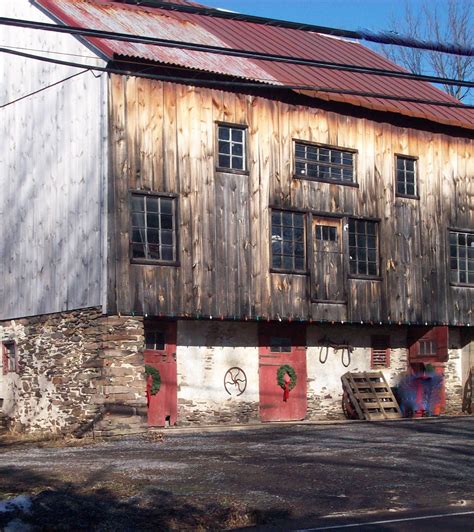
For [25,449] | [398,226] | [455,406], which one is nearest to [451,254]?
[398,226]

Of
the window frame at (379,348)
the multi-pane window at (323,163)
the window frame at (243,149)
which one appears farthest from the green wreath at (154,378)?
the window frame at (379,348)

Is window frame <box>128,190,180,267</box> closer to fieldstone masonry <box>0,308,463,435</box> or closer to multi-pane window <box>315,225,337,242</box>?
fieldstone masonry <box>0,308,463,435</box>

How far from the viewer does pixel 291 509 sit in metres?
12.4

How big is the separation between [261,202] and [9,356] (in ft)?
24.3

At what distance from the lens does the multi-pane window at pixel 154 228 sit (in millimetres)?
22672

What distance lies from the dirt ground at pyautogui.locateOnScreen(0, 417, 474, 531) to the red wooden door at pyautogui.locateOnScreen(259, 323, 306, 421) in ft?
15.5

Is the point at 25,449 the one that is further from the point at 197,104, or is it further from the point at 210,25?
the point at 210,25

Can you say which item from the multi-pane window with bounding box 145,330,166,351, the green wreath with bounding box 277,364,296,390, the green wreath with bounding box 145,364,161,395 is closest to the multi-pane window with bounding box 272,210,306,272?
the green wreath with bounding box 277,364,296,390

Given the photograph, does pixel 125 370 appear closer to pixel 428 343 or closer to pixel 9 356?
pixel 9 356

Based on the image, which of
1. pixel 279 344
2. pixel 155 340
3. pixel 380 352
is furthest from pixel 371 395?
pixel 155 340

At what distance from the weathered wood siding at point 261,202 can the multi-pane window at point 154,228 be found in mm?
222

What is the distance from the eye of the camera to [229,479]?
14.6 meters

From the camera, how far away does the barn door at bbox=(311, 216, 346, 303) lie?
1008 inches

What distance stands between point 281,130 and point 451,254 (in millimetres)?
6315
